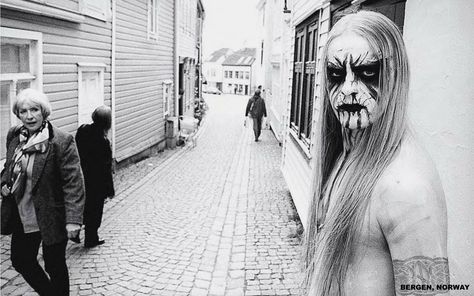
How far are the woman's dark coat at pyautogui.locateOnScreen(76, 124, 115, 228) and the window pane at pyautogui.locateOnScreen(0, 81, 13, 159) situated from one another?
130 centimetres

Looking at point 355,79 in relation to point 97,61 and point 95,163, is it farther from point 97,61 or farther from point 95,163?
point 97,61

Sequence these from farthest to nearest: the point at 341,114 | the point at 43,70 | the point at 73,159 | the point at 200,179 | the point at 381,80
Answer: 1. the point at 200,179
2. the point at 43,70
3. the point at 73,159
4. the point at 341,114
5. the point at 381,80

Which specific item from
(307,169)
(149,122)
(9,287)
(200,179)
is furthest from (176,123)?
(9,287)

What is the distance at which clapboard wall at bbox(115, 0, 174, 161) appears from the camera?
11390mm

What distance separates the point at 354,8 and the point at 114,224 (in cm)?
480

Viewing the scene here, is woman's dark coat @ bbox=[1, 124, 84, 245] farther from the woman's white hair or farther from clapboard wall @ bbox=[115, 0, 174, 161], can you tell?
clapboard wall @ bbox=[115, 0, 174, 161]

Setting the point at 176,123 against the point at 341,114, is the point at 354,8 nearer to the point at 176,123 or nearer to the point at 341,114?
the point at 341,114

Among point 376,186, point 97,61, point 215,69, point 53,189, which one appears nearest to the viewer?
point 376,186

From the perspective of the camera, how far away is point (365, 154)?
1331 mm

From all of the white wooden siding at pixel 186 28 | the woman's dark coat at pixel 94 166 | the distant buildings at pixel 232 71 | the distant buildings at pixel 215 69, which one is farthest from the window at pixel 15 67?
the distant buildings at pixel 215 69

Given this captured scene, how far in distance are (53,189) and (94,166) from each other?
1.92m

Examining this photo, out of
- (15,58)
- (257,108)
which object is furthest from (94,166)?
(257,108)

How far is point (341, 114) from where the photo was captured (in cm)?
143

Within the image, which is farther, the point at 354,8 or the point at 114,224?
the point at 114,224
